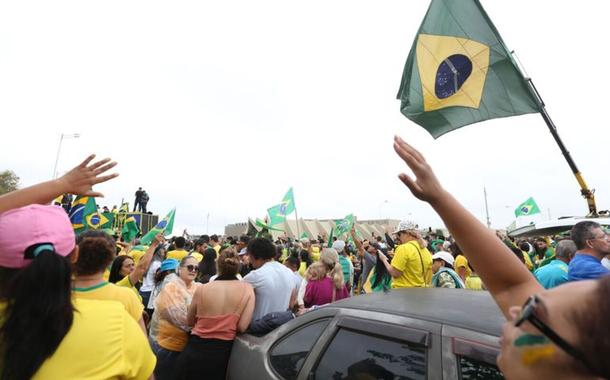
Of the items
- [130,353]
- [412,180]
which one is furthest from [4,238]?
[412,180]

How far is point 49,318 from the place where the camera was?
1.28 m

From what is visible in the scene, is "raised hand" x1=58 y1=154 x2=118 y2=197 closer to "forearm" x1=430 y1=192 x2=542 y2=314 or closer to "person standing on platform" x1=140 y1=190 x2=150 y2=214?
"forearm" x1=430 y1=192 x2=542 y2=314

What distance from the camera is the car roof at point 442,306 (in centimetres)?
187

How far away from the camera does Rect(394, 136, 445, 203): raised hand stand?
127cm

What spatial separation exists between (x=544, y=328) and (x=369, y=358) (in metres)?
1.50

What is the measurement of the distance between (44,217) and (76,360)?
573mm

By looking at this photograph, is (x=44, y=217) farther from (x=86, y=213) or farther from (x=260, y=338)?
(x=86, y=213)

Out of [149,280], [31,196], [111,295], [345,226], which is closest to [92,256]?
[111,295]

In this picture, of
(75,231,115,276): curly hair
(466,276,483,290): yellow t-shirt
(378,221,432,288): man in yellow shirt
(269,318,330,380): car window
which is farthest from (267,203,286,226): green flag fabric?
(75,231,115,276): curly hair

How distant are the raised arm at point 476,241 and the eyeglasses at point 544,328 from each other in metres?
0.31

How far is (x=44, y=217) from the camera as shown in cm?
143

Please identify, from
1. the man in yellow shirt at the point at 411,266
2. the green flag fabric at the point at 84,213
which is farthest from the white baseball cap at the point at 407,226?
the green flag fabric at the point at 84,213

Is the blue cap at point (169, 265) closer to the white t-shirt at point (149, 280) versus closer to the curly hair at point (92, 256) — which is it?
the white t-shirt at point (149, 280)

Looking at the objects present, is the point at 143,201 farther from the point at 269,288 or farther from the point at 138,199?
the point at 269,288
